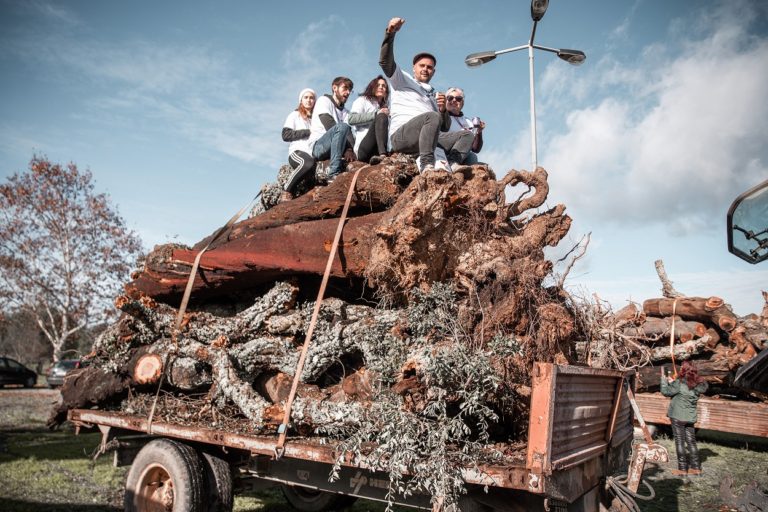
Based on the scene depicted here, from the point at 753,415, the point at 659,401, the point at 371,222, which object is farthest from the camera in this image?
the point at 659,401

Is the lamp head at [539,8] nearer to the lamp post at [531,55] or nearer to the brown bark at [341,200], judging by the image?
the lamp post at [531,55]

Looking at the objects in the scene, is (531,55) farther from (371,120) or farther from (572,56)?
(371,120)

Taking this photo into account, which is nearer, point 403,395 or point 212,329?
point 403,395

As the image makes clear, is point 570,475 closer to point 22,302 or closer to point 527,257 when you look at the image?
point 527,257

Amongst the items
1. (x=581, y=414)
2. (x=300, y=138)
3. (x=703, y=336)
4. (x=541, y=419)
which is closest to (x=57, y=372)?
(x=300, y=138)

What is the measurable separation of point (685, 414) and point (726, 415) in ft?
5.13

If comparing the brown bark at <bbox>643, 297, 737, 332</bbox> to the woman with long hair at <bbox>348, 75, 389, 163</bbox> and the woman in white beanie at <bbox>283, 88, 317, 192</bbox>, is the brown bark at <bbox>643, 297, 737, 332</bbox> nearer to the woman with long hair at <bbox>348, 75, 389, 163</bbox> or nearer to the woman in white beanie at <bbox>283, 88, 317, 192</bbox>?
the woman with long hair at <bbox>348, 75, 389, 163</bbox>

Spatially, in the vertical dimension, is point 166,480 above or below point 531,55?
below

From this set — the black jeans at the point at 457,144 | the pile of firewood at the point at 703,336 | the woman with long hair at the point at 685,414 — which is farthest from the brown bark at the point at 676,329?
the black jeans at the point at 457,144

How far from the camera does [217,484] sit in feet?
13.7

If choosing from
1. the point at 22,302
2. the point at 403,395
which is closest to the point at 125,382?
the point at 403,395

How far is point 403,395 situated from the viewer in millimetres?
3332

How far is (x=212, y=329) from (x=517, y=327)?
2870 millimetres

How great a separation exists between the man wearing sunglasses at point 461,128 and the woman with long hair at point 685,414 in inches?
215
